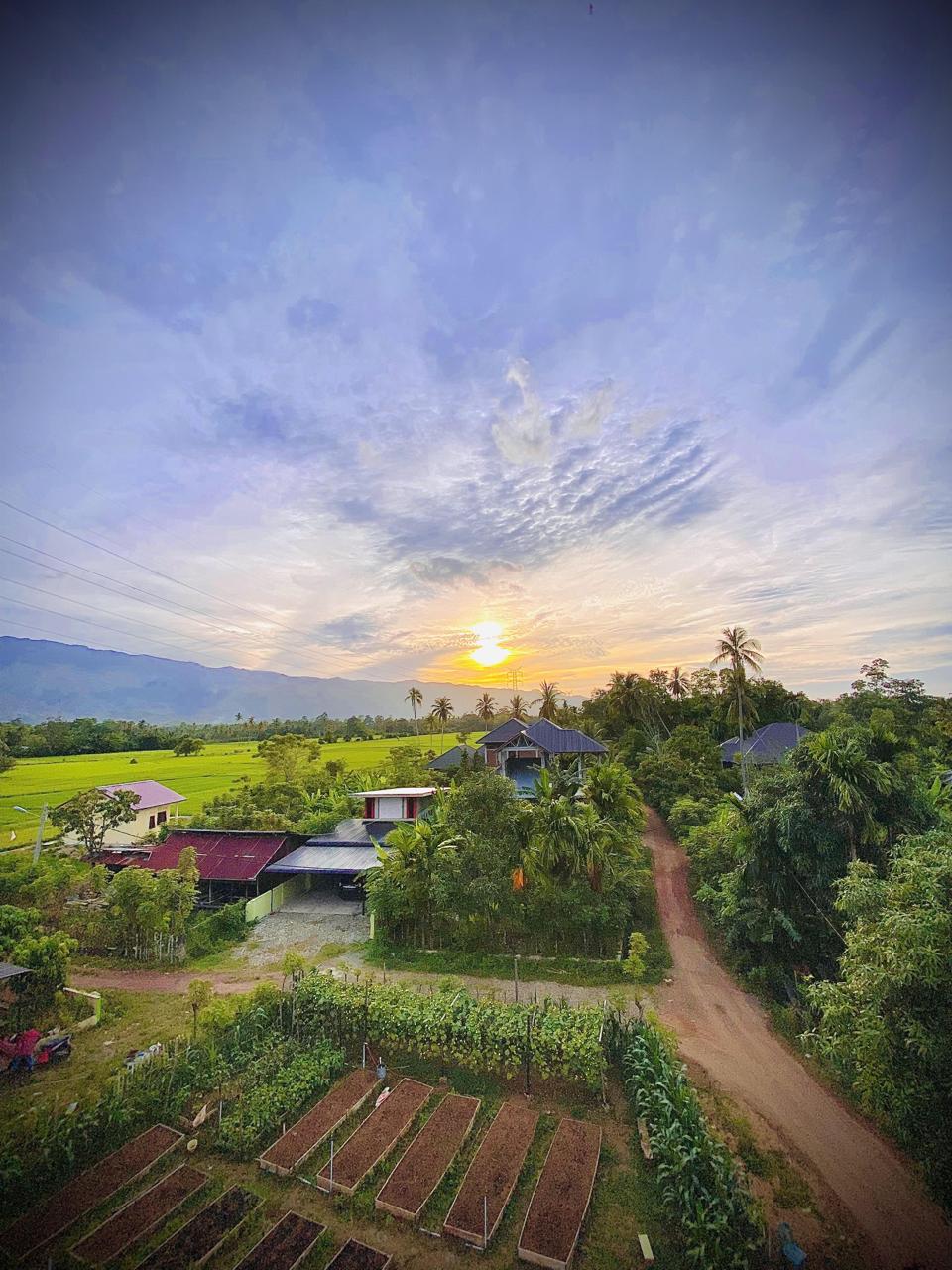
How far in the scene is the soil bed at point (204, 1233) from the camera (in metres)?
7.98

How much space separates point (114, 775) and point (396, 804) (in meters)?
24.3

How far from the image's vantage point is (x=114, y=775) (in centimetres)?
3906

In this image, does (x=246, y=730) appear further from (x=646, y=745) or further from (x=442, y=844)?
(x=442, y=844)

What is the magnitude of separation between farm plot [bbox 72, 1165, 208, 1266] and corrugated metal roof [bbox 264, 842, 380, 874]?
12.0 meters

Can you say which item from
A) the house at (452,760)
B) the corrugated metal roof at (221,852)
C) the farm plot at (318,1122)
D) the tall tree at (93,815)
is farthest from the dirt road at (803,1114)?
the tall tree at (93,815)

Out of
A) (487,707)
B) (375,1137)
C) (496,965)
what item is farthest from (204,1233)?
(487,707)

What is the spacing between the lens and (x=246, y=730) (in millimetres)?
76688

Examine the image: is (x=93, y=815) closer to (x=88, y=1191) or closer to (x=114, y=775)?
(x=114, y=775)

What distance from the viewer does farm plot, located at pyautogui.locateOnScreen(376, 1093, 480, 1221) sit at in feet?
29.1

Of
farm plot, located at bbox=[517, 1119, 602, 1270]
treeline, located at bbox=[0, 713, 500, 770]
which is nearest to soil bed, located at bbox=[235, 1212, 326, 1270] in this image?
farm plot, located at bbox=[517, 1119, 602, 1270]

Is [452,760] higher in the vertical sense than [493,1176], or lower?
higher

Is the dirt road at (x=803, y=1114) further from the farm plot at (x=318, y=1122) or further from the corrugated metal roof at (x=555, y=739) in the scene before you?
the corrugated metal roof at (x=555, y=739)

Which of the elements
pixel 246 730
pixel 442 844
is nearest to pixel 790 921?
pixel 442 844

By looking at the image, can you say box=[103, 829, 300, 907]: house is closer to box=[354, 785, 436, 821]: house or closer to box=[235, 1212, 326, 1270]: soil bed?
box=[354, 785, 436, 821]: house
